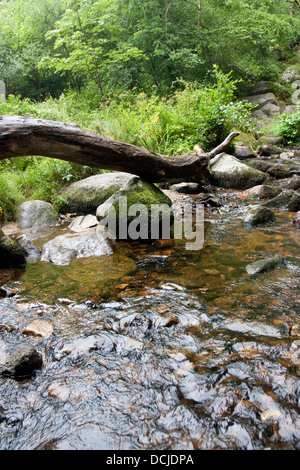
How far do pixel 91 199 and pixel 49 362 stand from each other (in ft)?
13.9

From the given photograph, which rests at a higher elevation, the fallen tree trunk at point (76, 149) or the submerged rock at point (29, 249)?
the fallen tree trunk at point (76, 149)

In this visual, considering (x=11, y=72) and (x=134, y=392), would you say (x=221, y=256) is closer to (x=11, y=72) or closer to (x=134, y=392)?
(x=134, y=392)

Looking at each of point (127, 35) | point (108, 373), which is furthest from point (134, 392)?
point (127, 35)

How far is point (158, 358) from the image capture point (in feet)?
6.18

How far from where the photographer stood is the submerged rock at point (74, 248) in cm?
374

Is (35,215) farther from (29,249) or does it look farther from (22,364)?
(22,364)

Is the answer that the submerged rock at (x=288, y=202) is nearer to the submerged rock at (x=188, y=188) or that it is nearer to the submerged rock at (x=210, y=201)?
the submerged rock at (x=210, y=201)

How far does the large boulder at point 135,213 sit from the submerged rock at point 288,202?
251cm

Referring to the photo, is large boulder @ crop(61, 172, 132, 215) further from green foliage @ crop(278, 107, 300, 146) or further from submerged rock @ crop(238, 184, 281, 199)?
green foliage @ crop(278, 107, 300, 146)

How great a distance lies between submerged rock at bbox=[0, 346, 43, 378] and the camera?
1762 millimetres

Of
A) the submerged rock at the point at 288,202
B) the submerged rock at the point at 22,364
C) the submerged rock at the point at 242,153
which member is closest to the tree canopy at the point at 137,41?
the submerged rock at the point at 242,153

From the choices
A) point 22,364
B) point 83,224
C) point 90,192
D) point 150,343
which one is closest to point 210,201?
point 90,192

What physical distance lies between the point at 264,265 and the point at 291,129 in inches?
464

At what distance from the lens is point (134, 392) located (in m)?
1.64
